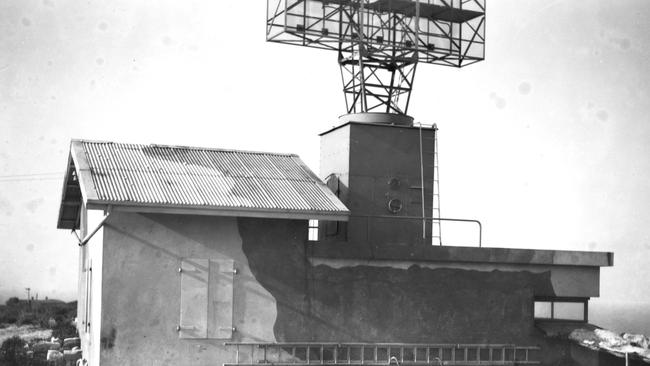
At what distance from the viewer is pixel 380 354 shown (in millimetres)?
17844

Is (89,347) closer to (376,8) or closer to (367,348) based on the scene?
(367,348)

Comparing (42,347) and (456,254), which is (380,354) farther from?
(42,347)

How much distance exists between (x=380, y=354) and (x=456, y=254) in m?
2.76

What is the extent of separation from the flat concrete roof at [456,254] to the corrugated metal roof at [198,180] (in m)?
0.87

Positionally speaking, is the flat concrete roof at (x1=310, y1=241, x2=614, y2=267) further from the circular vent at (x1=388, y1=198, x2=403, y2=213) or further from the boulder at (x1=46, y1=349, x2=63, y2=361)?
the boulder at (x1=46, y1=349, x2=63, y2=361)

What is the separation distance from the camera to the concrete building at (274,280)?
16.4 meters

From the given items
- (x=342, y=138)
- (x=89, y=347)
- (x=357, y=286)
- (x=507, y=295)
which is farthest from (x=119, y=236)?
(x=507, y=295)

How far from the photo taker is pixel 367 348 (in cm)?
1778

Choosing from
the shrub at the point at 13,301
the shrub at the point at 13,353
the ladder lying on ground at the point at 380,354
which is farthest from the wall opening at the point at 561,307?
the shrub at the point at 13,301

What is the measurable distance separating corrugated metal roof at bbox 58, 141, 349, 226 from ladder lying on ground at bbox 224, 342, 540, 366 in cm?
287

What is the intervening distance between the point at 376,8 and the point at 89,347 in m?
11.2

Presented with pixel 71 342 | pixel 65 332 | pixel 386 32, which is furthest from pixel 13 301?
pixel 386 32

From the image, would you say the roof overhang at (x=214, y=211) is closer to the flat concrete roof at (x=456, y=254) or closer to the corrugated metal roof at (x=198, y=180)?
the corrugated metal roof at (x=198, y=180)

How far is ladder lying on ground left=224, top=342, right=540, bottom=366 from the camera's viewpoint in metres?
17.1
